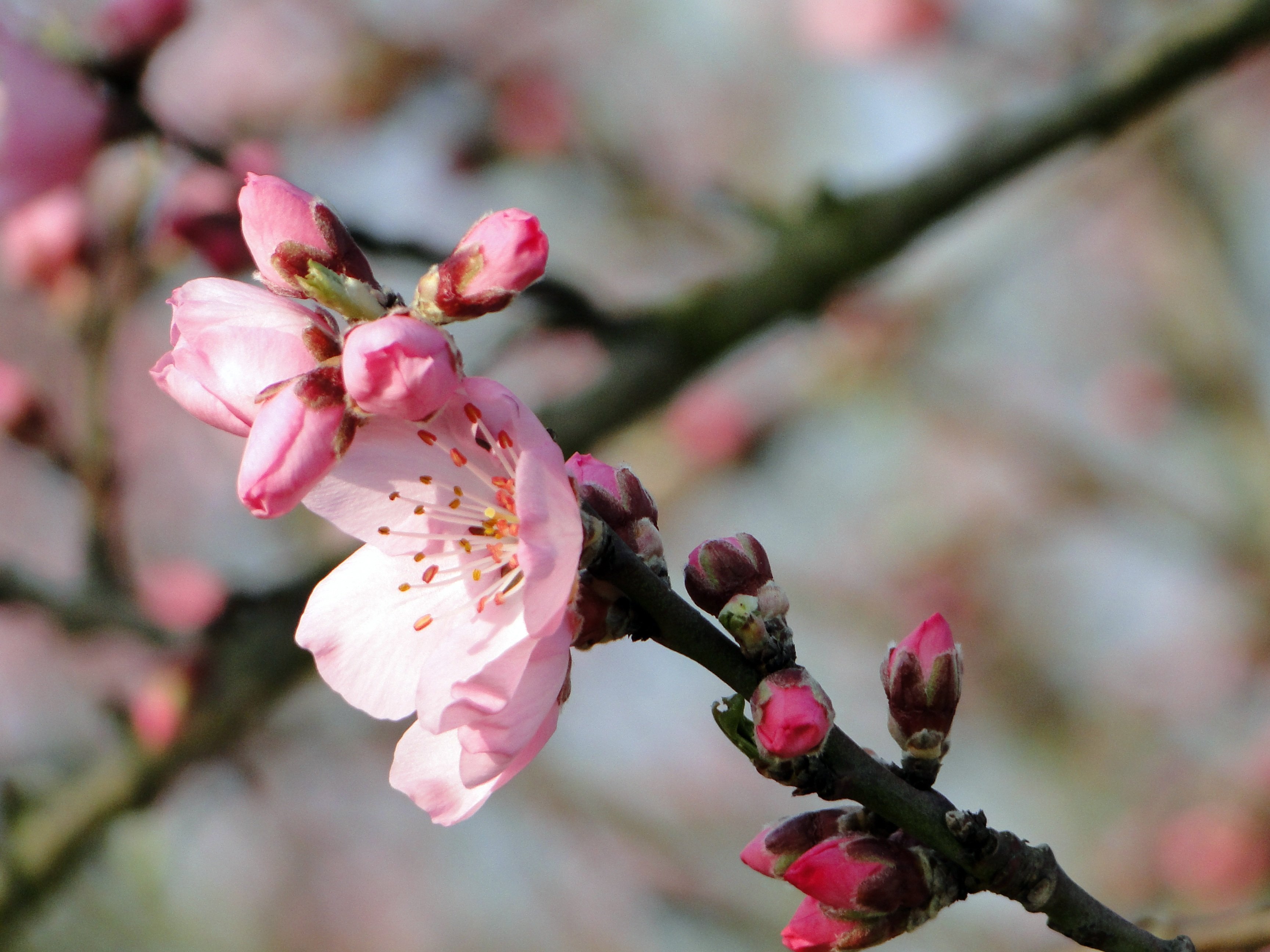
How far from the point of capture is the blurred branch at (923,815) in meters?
0.85

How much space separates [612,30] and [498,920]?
5.33m

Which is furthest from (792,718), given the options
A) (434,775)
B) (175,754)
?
(175,754)

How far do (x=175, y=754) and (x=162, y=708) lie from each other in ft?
0.33

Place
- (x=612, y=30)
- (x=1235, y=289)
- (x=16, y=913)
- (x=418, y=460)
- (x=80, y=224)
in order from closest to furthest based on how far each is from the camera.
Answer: (x=418, y=460) < (x=16, y=913) < (x=80, y=224) < (x=1235, y=289) < (x=612, y=30)

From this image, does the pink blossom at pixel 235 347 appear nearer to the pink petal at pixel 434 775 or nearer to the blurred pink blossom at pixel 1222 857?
the pink petal at pixel 434 775

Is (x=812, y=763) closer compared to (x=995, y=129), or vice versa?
(x=812, y=763)

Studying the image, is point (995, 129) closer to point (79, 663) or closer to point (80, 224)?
point (80, 224)

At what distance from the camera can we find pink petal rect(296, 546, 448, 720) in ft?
3.25

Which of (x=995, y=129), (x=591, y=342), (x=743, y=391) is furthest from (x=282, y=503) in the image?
(x=743, y=391)

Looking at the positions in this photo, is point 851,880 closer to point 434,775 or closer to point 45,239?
point 434,775

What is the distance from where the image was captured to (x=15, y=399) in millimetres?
2299

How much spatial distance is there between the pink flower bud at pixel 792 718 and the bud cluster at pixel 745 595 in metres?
0.04

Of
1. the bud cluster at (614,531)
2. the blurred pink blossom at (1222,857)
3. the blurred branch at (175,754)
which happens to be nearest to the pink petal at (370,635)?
the bud cluster at (614,531)

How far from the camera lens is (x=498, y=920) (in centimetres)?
692
